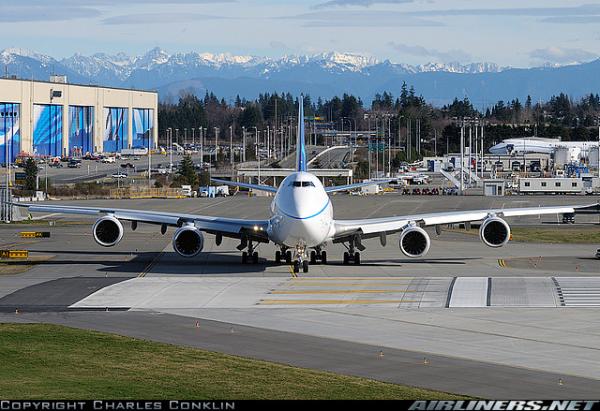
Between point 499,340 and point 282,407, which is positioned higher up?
point 282,407

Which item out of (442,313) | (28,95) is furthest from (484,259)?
(28,95)

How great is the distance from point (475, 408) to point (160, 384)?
16777 millimetres

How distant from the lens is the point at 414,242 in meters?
52.4

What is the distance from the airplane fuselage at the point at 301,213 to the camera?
4784 cm

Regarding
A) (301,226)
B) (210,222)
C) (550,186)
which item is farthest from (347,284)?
(550,186)

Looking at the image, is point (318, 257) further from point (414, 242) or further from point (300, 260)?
point (414, 242)

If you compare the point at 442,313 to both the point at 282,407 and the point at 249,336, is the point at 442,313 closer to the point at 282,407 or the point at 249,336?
the point at 249,336

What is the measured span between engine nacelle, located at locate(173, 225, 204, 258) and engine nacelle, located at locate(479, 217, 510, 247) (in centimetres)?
1374

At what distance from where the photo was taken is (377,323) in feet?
123

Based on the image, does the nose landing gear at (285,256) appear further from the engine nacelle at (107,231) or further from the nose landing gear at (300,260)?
the engine nacelle at (107,231)

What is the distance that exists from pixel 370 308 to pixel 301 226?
7984mm

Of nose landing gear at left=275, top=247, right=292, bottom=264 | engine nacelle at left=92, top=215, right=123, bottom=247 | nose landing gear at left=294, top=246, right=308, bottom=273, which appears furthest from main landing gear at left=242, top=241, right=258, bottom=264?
engine nacelle at left=92, top=215, right=123, bottom=247

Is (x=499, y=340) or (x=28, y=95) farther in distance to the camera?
(x=28, y=95)

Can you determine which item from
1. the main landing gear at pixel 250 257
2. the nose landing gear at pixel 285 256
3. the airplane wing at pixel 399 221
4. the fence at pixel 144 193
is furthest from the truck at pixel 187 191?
the airplane wing at pixel 399 221
